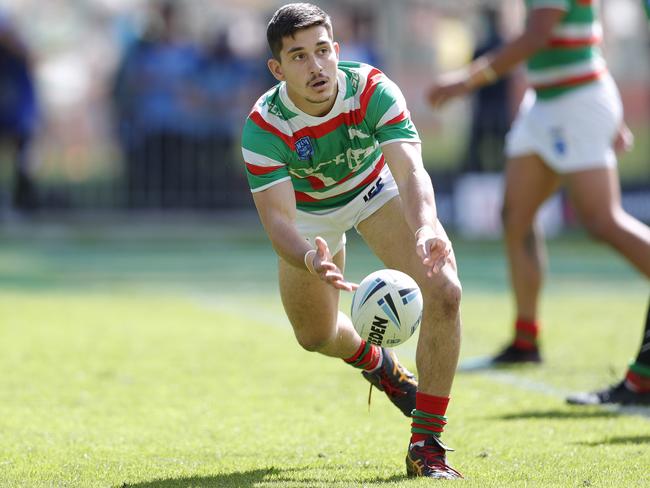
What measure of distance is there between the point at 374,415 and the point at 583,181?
2268 mm

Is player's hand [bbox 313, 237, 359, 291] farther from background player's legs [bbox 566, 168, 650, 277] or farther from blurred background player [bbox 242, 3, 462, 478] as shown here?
background player's legs [bbox 566, 168, 650, 277]

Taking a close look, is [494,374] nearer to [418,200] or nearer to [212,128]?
[418,200]

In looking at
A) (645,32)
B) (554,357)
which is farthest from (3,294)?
(645,32)

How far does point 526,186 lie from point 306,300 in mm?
2803

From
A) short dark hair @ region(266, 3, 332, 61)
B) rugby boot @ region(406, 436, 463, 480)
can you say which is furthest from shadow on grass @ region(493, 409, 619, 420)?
short dark hair @ region(266, 3, 332, 61)

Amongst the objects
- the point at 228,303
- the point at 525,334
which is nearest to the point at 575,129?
the point at 525,334

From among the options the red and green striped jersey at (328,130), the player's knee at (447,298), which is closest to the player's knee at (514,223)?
the red and green striped jersey at (328,130)

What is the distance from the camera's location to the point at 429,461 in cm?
532

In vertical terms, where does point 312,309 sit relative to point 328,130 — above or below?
below

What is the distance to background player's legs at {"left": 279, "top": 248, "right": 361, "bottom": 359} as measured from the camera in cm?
638

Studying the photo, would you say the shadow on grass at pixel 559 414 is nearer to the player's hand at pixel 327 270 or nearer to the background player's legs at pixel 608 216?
the background player's legs at pixel 608 216

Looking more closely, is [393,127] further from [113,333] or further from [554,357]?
[113,333]

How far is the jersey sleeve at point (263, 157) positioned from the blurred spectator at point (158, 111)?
49.7ft

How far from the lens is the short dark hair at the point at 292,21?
5.70m
